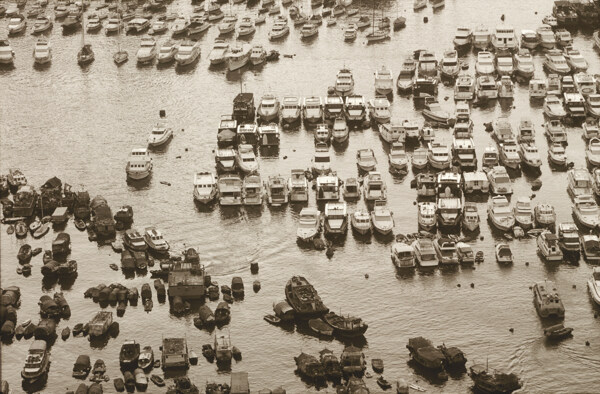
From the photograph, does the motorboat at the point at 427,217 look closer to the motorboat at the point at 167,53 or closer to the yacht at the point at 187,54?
the yacht at the point at 187,54

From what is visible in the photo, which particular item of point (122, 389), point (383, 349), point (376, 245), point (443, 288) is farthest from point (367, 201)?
point (122, 389)

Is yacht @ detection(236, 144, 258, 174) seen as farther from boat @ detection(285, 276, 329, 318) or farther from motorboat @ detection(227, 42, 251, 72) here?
motorboat @ detection(227, 42, 251, 72)

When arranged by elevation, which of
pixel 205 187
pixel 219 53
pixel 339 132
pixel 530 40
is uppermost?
pixel 205 187

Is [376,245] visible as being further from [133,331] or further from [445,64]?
[445,64]

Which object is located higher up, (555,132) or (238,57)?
(555,132)

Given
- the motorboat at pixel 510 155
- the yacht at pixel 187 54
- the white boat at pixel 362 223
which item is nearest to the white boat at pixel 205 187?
the white boat at pixel 362 223

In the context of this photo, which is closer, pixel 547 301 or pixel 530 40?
pixel 547 301

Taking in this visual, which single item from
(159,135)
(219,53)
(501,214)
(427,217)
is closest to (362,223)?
(427,217)

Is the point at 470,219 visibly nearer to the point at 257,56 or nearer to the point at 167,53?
the point at 257,56
